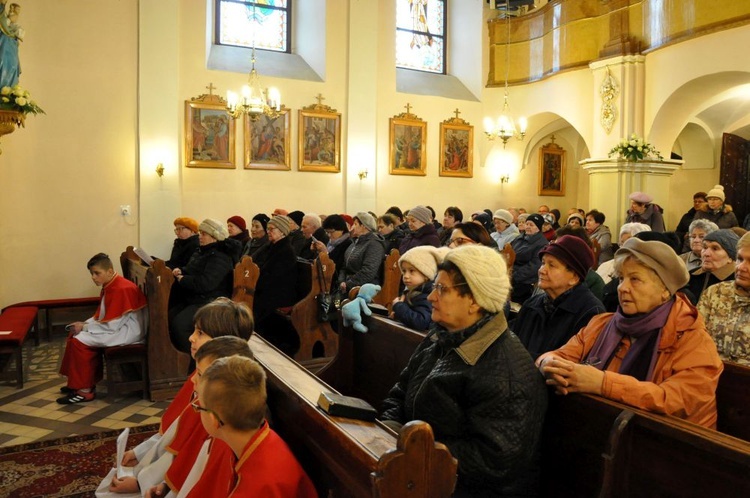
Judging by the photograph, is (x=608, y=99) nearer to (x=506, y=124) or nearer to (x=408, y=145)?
(x=506, y=124)

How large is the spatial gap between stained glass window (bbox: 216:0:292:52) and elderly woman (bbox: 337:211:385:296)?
6.05 m

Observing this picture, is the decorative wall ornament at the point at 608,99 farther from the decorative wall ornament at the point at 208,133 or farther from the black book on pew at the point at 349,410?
the black book on pew at the point at 349,410

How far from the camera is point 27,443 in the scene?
448 cm

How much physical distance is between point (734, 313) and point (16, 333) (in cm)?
590

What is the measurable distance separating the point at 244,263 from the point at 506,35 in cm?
933

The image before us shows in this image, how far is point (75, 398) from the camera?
545 centimetres

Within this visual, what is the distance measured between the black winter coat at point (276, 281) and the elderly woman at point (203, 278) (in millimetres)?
339

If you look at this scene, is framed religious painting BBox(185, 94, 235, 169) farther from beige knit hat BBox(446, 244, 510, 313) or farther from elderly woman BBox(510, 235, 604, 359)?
beige knit hat BBox(446, 244, 510, 313)

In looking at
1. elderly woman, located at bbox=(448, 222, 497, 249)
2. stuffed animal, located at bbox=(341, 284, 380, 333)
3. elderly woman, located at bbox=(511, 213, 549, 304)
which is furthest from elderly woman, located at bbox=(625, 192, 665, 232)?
stuffed animal, located at bbox=(341, 284, 380, 333)

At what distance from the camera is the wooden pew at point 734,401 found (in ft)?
8.28

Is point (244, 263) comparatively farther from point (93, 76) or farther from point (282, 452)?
point (93, 76)

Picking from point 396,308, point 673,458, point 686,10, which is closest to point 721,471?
point 673,458

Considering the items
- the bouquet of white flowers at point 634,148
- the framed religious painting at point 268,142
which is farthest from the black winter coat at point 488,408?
the framed religious painting at point 268,142

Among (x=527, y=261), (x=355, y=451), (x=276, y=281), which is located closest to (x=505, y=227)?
(x=527, y=261)
